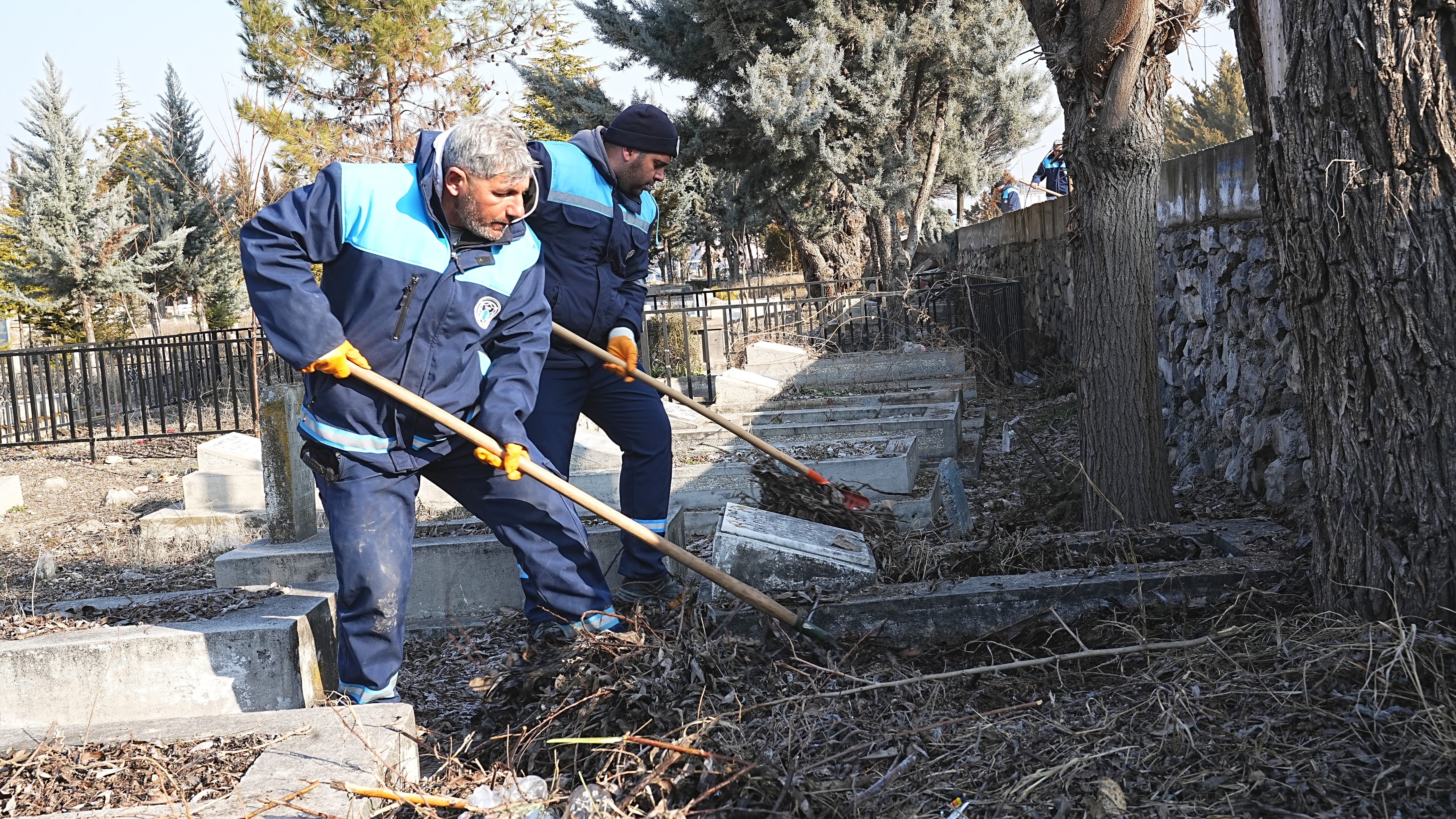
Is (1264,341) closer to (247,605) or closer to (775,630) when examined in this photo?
(775,630)

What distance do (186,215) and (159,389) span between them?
11.7 meters

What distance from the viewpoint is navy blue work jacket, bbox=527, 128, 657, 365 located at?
169 inches

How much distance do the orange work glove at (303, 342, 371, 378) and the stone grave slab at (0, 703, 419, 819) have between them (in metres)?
0.98

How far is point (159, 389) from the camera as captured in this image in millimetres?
10727

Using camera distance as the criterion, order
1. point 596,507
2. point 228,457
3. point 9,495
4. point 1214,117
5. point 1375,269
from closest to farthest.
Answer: point 1375,269 → point 596,507 → point 228,457 → point 9,495 → point 1214,117

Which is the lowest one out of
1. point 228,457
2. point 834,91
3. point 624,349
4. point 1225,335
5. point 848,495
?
point 848,495

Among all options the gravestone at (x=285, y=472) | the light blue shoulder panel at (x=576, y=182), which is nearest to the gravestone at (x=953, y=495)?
the light blue shoulder panel at (x=576, y=182)

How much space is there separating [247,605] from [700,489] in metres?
3.00

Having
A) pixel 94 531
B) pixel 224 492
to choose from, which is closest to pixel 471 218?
pixel 224 492

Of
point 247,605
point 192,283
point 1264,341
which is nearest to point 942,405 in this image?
point 1264,341

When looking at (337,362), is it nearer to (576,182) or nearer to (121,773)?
(121,773)

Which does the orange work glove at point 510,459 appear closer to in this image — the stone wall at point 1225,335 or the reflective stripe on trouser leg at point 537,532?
the reflective stripe on trouser leg at point 537,532

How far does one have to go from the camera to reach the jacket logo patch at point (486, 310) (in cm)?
346

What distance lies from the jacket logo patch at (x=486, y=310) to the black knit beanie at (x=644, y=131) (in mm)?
1107
